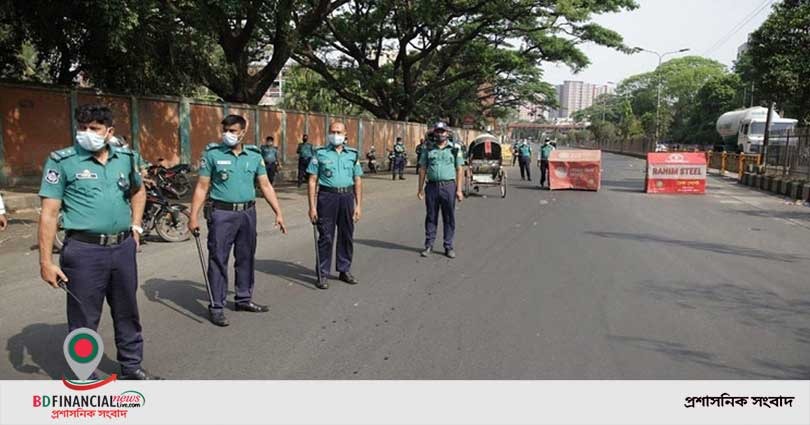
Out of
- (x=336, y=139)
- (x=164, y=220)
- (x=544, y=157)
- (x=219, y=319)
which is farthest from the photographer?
(x=544, y=157)

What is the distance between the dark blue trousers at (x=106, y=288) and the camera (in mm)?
3568

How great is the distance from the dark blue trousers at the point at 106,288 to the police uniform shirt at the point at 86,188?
0.14 metres

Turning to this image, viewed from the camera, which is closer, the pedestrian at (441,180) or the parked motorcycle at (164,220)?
the pedestrian at (441,180)

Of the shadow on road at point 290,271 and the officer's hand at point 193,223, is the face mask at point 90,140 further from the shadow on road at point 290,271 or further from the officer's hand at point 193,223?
the shadow on road at point 290,271

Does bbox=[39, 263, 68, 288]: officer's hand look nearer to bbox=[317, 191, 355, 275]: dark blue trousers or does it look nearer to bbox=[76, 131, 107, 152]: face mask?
bbox=[76, 131, 107, 152]: face mask

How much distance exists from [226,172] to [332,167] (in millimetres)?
1462

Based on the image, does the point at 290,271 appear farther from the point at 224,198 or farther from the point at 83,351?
the point at 83,351

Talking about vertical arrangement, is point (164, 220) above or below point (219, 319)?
above

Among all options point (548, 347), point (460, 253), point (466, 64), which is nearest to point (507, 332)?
point (548, 347)

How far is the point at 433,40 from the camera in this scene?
30.0 m

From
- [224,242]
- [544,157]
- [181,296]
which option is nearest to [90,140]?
[224,242]

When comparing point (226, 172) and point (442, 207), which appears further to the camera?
point (442, 207)

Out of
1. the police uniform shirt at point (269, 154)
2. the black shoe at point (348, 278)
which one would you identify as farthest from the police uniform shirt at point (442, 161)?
the police uniform shirt at point (269, 154)

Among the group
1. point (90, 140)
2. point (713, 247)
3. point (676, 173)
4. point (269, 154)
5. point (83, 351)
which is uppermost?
point (90, 140)
